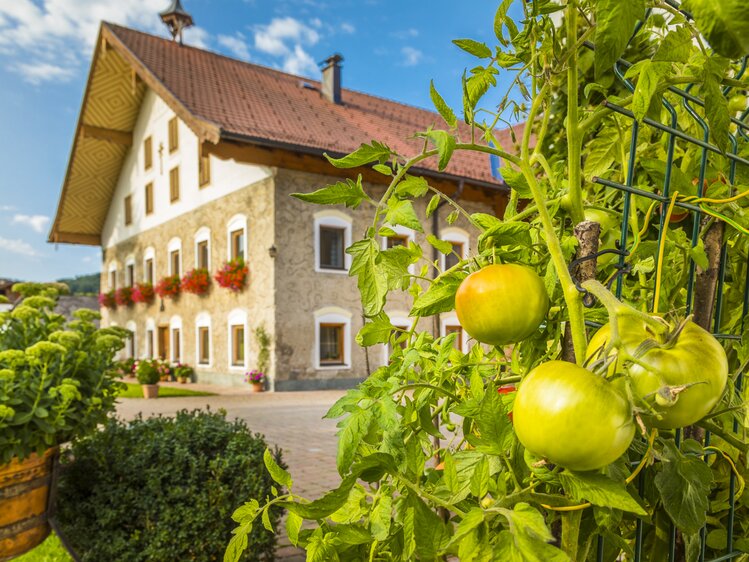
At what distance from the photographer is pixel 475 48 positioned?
775mm

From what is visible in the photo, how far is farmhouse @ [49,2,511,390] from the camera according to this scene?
45.7 ft

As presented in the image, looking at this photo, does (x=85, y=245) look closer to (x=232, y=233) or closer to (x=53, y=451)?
(x=232, y=233)

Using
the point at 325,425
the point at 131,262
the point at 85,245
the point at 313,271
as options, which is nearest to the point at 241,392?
the point at 313,271

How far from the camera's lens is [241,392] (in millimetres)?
14008

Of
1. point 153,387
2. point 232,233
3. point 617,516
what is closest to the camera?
point 617,516

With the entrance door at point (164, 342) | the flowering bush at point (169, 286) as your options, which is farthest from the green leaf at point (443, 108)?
the entrance door at point (164, 342)

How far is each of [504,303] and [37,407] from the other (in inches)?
123

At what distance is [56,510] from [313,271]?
37.1 ft

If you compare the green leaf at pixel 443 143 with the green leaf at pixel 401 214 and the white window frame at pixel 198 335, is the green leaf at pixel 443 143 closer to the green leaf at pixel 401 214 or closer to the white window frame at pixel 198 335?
the green leaf at pixel 401 214

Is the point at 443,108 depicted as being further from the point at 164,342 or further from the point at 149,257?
the point at 149,257

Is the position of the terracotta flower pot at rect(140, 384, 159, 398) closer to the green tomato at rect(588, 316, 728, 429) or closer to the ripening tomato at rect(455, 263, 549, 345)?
the ripening tomato at rect(455, 263, 549, 345)

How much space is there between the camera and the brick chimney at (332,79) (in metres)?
17.5

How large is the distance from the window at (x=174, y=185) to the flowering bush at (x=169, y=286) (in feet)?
8.19

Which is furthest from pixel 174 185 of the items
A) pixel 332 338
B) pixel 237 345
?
pixel 332 338
